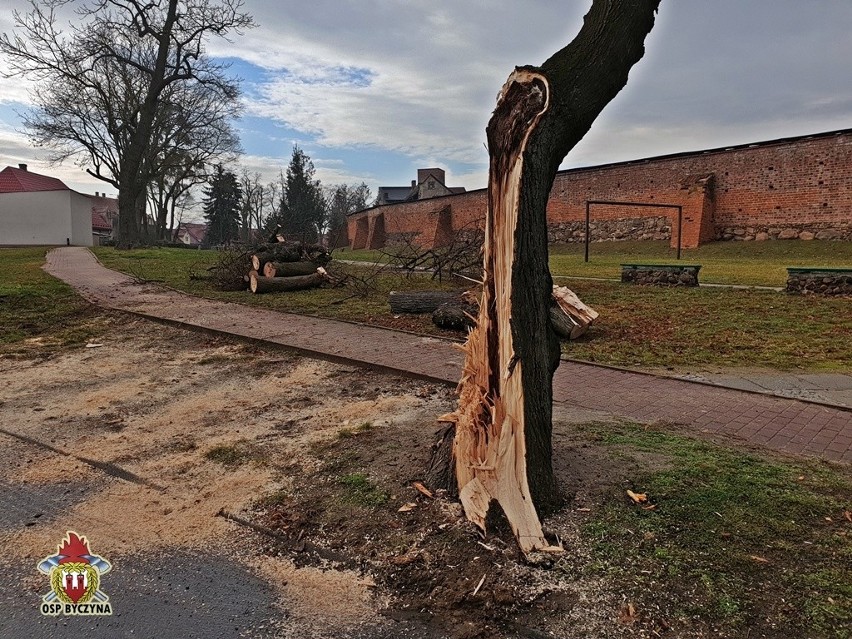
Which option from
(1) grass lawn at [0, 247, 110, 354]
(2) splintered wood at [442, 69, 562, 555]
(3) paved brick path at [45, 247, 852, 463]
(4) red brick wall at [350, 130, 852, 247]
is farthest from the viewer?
(4) red brick wall at [350, 130, 852, 247]

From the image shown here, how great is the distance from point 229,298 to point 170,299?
3.76ft

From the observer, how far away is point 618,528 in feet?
8.65

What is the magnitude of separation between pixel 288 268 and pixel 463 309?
727cm

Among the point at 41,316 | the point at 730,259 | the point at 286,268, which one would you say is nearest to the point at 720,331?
the point at 286,268

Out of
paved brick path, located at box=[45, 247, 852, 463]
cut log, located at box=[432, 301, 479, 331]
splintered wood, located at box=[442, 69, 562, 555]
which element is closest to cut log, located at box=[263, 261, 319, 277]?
paved brick path, located at box=[45, 247, 852, 463]

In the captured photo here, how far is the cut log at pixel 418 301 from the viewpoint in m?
9.13

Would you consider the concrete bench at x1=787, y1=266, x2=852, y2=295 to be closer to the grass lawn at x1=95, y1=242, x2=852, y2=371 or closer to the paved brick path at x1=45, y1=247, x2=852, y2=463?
the grass lawn at x1=95, y1=242, x2=852, y2=371

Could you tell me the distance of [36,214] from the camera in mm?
42094

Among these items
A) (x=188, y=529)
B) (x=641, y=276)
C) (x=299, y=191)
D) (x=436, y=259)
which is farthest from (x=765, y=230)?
(x=299, y=191)

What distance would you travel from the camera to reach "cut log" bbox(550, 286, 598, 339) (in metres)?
7.29

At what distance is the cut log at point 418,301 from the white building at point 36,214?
139 ft

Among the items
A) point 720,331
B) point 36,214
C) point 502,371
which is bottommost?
point 720,331

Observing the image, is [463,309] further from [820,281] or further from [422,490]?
[820,281]

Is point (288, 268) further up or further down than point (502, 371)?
further up
